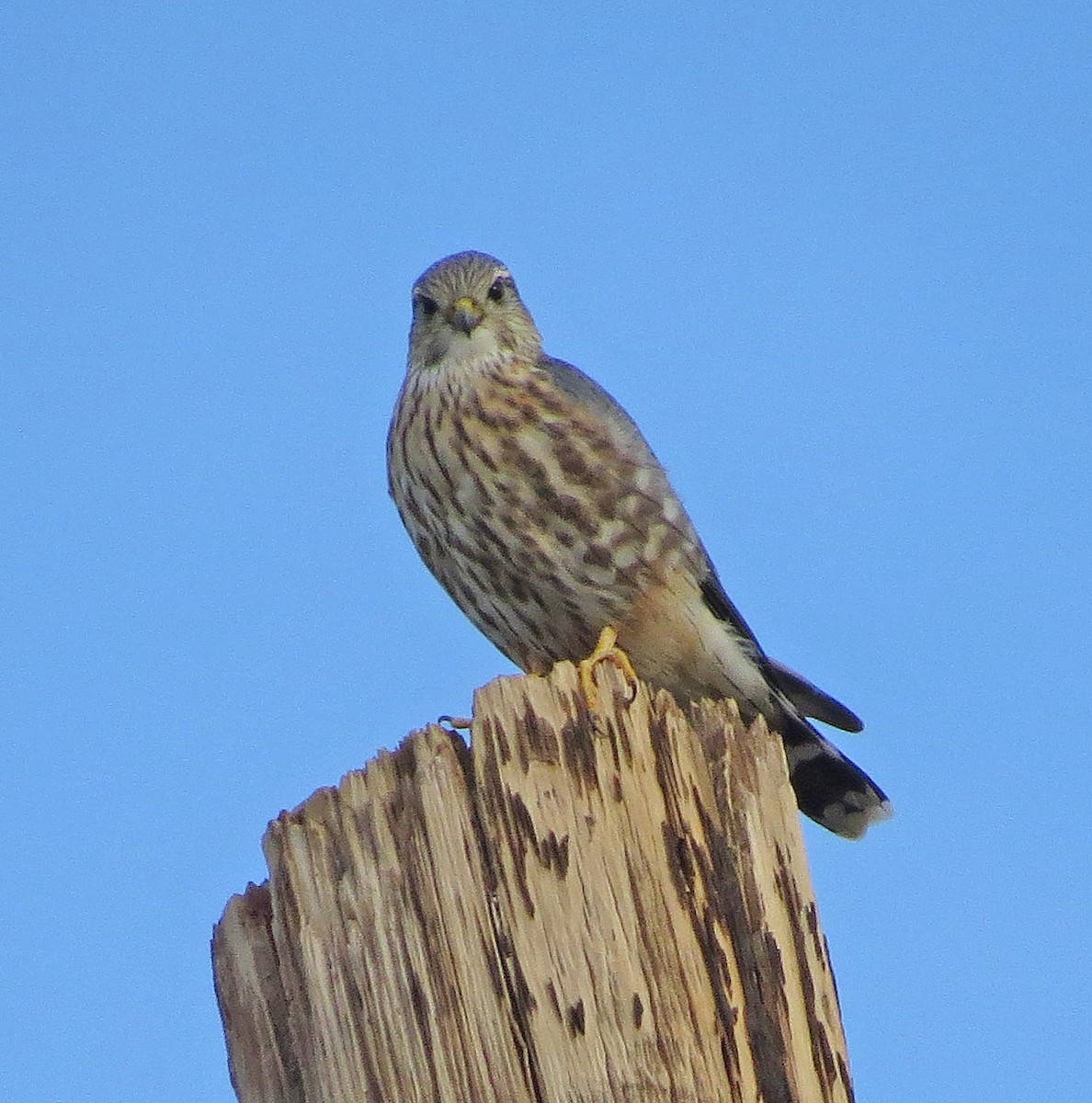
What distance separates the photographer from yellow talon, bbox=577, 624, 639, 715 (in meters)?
2.48

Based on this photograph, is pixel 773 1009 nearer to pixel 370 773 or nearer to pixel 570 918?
pixel 570 918

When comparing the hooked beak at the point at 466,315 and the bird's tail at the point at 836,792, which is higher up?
the hooked beak at the point at 466,315

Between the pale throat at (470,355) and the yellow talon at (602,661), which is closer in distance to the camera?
the yellow talon at (602,661)

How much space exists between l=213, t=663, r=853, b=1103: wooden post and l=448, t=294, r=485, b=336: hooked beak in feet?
7.83

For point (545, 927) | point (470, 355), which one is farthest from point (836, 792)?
point (545, 927)

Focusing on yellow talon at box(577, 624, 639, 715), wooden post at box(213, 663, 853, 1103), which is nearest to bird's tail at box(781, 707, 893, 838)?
yellow talon at box(577, 624, 639, 715)

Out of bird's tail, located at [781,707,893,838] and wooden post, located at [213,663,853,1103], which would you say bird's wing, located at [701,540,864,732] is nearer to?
bird's tail, located at [781,707,893,838]

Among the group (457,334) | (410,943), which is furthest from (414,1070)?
(457,334)

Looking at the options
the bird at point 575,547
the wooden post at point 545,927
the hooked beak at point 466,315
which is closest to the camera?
the wooden post at point 545,927

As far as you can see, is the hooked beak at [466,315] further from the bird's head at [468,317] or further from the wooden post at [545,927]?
the wooden post at [545,927]

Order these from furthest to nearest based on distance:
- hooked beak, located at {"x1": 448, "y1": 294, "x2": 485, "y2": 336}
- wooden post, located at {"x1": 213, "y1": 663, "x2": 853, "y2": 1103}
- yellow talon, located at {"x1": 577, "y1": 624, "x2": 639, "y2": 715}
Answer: hooked beak, located at {"x1": 448, "y1": 294, "x2": 485, "y2": 336}, yellow talon, located at {"x1": 577, "y1": 624, "x2": 639, "y2": 715}, wooden post, located at {"x1": 213, "y1": 663, "x2": 853, "y2": 1103}

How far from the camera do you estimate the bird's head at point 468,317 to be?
470 centimetres

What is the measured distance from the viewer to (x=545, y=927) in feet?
7.38

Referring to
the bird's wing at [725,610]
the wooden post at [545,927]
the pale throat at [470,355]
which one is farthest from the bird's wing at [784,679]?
the wooden post at [545,927]
